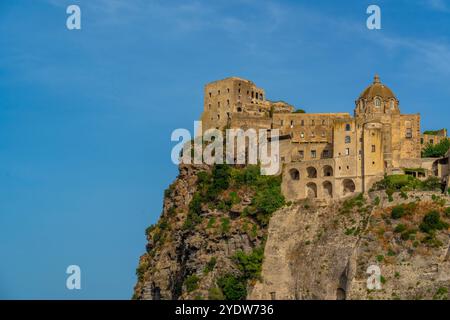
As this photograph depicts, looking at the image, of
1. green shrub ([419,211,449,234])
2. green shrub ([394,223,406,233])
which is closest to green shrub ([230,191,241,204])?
green shrub ([394,223,406,233])

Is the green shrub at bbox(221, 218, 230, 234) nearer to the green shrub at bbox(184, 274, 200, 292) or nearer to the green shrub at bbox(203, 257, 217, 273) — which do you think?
the green shrub at bbox(203, 257, 217, 273)

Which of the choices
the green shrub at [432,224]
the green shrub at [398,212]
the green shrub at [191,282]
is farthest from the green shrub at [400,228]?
the green shrub at [191,282]

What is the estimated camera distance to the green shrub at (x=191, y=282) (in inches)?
4092

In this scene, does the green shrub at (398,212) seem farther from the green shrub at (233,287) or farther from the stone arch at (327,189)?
the green shrub at (233,287)

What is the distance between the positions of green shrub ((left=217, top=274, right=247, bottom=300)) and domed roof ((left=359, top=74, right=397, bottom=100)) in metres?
21.1

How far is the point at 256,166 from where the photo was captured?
109938mm

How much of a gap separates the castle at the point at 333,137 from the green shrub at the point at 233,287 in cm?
896

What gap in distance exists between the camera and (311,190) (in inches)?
4205

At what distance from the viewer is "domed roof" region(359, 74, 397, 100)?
4373 inches

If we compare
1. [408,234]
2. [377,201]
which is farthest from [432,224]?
[377,201]

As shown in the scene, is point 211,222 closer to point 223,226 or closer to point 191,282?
point 223,226
